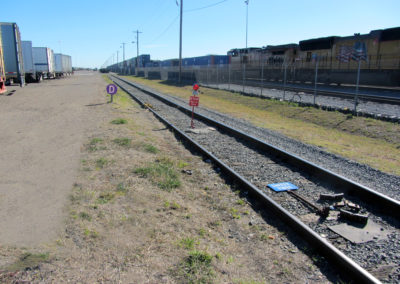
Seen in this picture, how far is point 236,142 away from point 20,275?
7596 mm

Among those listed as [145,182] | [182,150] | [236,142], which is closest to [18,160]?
[145,182]

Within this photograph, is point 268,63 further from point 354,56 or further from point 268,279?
point 268,279

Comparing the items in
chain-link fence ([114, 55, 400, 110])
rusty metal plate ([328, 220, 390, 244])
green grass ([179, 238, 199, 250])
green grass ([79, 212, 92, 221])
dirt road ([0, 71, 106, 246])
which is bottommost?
rusty metal plate ([328, 220, 390, 244])

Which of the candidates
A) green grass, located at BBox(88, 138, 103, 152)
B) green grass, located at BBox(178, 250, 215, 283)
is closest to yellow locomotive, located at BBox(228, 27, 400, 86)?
green grass, located at BBox(88, 138, 103, 152)

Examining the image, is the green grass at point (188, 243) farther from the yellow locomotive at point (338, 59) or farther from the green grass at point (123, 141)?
the yellow locomotive at point (338, 59)

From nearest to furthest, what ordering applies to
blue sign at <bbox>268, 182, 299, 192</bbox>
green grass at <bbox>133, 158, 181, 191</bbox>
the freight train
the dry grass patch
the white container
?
blue sign at <bbox>268, 182, 299, 192</bbox>
green grass at <bbox>133, 158, 181, 191</bbox>
the dry grass patch
the freight train
the white container

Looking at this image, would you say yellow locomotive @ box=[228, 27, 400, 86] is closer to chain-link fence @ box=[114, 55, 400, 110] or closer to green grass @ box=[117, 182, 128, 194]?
chain-link fence @ box=[114, 55, 400, 110]

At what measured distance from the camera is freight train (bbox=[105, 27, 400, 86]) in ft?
88.8

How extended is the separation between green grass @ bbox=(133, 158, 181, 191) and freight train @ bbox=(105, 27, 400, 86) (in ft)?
45.0

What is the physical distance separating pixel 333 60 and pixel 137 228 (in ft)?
111

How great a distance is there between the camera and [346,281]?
3.39 metres

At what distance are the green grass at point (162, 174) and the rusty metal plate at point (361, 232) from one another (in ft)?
9.66

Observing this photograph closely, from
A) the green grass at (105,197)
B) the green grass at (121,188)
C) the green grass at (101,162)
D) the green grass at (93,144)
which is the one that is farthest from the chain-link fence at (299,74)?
the green grass at (105,197)

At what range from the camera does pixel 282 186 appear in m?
6.12
